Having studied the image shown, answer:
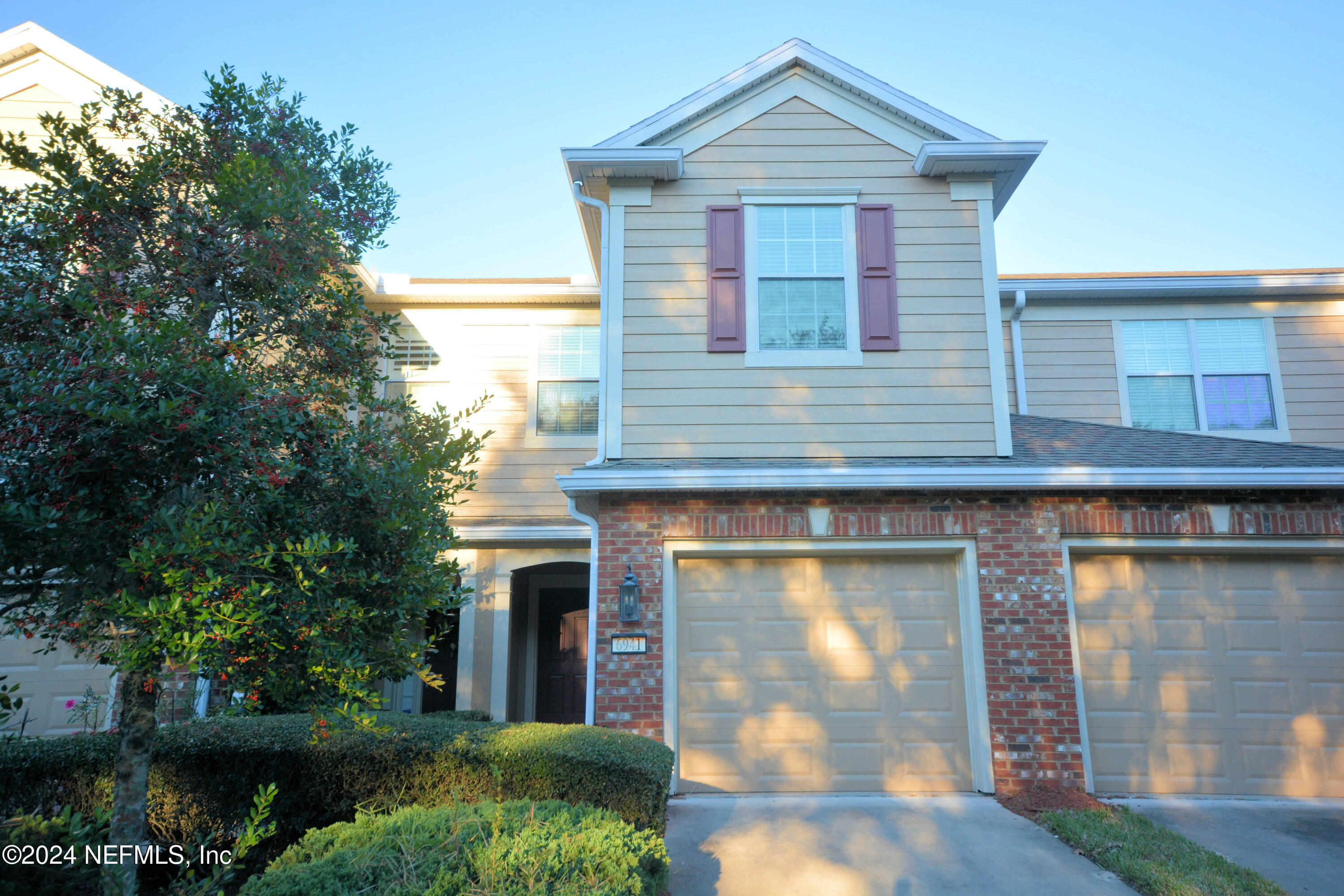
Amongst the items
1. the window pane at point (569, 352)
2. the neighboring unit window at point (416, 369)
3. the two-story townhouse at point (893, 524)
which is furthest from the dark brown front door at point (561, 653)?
the two-story townhouse at point (893, 524)

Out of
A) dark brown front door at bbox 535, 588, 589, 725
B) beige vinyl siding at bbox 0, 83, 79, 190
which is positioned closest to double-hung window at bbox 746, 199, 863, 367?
dark brown front door at bbox 535, 588, 589, 725

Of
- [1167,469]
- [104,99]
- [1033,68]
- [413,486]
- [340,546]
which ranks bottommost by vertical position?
[340,546]

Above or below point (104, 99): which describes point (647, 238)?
above

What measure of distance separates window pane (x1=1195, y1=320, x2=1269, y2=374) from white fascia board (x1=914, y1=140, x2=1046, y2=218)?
4.17 meters

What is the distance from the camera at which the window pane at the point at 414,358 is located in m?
10.6

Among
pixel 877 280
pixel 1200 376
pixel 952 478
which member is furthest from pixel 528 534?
pixel 1200 376

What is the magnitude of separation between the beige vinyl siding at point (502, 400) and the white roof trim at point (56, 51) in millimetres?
3995

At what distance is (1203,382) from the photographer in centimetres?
1011

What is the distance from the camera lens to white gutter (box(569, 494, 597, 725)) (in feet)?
22.1

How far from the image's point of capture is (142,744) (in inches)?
174

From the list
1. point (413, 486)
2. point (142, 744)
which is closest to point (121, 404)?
point (413, 486)

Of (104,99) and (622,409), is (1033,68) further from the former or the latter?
(104,99)

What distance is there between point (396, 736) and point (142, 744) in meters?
1.76

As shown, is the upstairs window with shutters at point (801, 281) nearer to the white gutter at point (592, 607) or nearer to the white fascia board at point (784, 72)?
the white fascia board at point (784, 72)
